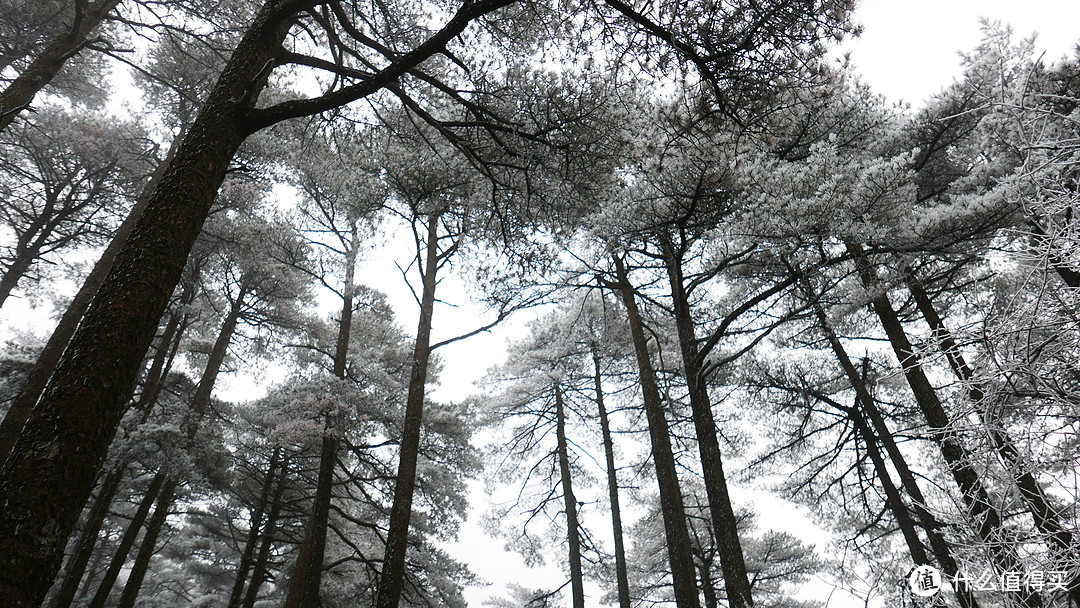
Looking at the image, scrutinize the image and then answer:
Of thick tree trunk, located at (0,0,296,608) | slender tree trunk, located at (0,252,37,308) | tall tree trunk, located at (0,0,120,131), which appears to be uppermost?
slender tree trunk, located at (0,252,37,308)

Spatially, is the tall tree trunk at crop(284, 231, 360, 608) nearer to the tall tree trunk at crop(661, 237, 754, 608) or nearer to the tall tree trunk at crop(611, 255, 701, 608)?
the tall tree trunk at crop(611, 255, 701, 608)

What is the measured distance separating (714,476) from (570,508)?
7.48 meters

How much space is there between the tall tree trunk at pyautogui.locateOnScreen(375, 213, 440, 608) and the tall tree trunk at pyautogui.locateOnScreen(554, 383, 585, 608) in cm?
597

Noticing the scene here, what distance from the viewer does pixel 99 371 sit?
2193 millimetres

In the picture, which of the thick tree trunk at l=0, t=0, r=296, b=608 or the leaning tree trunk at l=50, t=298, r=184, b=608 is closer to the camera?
the thick tree trunk at l=0, t=0, r=296, b=608

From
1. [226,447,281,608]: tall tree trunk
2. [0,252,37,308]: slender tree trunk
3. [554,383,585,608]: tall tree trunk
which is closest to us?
[0,252,37,308]: slender tree trunk

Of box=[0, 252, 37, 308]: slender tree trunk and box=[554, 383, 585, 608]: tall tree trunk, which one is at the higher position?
box=[0, 252, 37, 308]: slender tree trunk

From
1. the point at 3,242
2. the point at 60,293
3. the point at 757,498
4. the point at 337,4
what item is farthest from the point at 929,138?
the point at 60,293

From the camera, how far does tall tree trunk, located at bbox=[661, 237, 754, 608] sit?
5383 mm

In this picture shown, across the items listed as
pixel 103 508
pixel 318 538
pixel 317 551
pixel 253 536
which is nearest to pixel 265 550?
pixel 253 536

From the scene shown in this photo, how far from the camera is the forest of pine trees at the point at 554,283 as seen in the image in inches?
104

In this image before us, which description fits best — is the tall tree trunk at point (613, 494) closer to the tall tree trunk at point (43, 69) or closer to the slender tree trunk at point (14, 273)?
the tall tree trunk at point (43, 69)

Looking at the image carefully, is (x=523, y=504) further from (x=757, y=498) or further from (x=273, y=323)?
(x=273, y=323)

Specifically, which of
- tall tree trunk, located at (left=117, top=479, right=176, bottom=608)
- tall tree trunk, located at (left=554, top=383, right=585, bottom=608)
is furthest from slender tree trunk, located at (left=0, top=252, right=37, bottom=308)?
tall tree trunk, located at (left=554, top=383, right=585, bottom=608)
